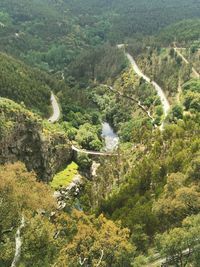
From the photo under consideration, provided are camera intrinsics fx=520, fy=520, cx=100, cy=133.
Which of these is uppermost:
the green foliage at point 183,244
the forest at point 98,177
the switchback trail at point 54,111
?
the switchback trail at point 54,111

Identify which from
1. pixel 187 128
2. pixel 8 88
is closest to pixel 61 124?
pixel 8 88

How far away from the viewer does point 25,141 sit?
111750 mm

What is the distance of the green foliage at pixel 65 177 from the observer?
119 metres

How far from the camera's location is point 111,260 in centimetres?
5734

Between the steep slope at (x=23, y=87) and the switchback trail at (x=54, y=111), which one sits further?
the switchback trail at (x=54, y=111)

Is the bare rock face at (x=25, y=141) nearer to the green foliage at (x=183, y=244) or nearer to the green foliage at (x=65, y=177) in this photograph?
the green foliage at (x=65, y=177)

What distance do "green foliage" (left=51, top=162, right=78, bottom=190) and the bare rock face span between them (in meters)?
1.54

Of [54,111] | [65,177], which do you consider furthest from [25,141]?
[54,111]

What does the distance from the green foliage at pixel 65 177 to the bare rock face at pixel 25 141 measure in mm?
1541

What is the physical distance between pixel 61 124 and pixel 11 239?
4162 inches

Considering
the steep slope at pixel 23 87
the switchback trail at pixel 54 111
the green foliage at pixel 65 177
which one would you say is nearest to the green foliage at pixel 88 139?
the switchback trail at pixel 54 111

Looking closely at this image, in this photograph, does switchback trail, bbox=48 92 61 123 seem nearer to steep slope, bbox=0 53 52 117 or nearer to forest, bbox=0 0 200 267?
forest, bbox=0 0 200 267

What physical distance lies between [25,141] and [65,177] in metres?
16.9

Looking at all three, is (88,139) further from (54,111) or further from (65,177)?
(65,177)
